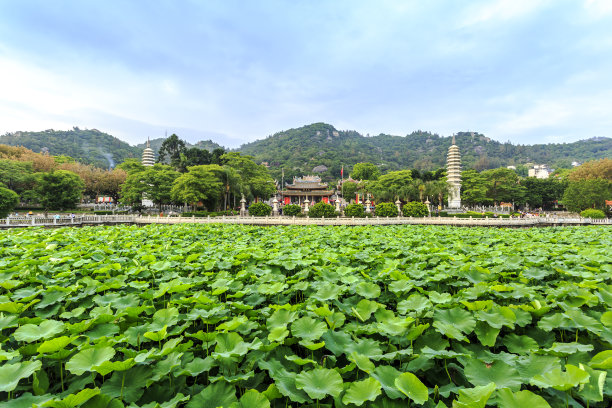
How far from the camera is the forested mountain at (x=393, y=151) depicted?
126188 mm

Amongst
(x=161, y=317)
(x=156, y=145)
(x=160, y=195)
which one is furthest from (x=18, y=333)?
(x=156, y=145)

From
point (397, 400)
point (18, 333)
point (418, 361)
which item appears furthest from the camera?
point (18, 333)

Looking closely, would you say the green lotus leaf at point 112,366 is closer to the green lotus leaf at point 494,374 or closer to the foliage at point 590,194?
the green lotus leaf at point 494,374

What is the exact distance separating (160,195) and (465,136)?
593 feet

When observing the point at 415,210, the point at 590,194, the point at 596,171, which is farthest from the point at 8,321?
the point at 596,171

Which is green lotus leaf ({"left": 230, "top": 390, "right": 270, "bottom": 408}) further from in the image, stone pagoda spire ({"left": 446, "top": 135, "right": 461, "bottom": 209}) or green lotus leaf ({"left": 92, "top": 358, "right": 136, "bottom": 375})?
stone pagoda spire ({"left": 446, "top": 135, "right": 461, "bottom": 209})

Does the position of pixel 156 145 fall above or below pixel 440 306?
above

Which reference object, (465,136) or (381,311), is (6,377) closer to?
(381,311)

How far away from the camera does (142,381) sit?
1.76 meters

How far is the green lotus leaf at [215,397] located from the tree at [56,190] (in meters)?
44.9

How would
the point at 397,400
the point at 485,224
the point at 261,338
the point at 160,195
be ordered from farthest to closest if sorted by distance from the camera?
the point at 160,195 → the point at 485,224 → the point at 261,338 → the point at 397,400

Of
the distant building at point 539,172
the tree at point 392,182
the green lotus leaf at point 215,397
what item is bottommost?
the green lotus leaf at point 215,397

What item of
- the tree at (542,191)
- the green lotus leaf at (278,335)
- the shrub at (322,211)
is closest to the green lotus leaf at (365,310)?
the green lotus leaf at (278,335)

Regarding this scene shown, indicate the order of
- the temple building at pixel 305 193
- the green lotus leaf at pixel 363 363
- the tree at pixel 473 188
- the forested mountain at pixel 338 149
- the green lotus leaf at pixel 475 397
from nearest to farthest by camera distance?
the green lotus leaf at pixel 475 397 → the green lotus leaf at pixel 363 363 → the tree at pixel 473 188 → the temple building at pixel 305 193 → the forested mountain at pixel 338 149
